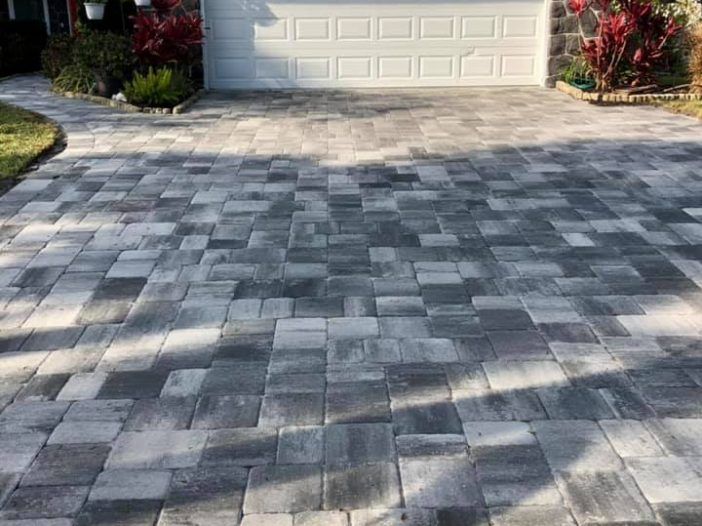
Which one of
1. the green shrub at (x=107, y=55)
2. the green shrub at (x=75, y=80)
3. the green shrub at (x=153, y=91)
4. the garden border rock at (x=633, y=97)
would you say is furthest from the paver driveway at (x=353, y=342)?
the green shrub at (x=75, y=80)

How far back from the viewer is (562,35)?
11414 millimetres

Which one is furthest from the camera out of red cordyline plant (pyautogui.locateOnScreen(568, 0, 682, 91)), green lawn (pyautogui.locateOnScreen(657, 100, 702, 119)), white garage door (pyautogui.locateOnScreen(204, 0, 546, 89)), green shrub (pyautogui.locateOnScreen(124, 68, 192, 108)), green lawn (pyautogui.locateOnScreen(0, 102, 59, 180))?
white garage door (pyautogui.locateOnScreen(204, 0, 546, 89))

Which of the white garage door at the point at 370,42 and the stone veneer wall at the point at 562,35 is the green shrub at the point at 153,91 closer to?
the white garage door at the point at 370,42

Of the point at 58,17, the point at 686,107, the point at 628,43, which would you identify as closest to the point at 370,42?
the point at 628,43

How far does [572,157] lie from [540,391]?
457cm

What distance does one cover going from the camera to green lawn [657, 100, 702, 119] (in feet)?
30.4

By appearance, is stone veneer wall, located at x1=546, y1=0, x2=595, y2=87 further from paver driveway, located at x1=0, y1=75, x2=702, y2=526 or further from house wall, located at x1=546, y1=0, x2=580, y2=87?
paver driveway, located at x1=0, y1=75, x2=702, y2=526

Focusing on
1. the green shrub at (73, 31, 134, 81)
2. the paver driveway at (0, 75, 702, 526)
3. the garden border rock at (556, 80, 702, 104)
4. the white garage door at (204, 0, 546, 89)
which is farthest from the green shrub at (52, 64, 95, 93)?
the garden border rock at (556, 80, 702, 104)

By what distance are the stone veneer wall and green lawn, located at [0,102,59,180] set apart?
717 centimetres

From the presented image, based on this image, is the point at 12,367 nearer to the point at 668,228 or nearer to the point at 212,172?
the point at 212,172

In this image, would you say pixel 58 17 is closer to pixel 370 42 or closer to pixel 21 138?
pixel 370 42

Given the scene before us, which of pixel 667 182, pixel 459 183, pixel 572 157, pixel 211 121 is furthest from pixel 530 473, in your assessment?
pixel 211 121

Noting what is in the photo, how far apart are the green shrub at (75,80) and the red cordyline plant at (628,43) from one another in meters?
6.87

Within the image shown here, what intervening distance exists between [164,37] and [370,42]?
311cm
